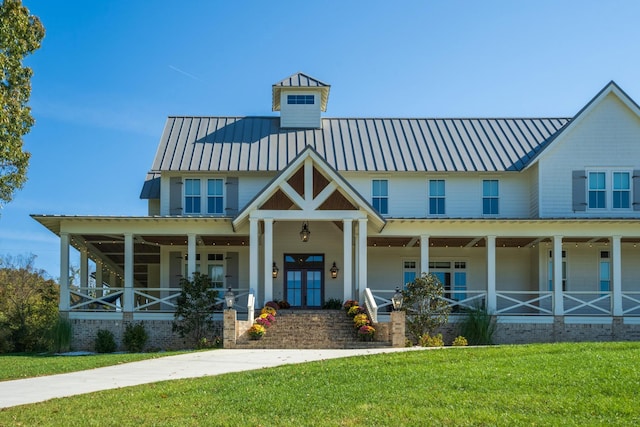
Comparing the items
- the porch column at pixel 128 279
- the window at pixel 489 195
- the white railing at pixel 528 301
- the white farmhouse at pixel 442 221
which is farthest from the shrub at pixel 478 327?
the porch column at pixel 128 279

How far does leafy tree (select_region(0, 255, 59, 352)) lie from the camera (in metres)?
33.8

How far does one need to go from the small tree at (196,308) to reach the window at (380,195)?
8413mm

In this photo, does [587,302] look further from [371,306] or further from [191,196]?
[191,196]

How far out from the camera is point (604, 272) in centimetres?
3181

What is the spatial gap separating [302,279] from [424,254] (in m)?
5.47

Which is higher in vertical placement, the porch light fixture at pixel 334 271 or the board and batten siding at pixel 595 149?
the board and batten siding at pixel 595 149

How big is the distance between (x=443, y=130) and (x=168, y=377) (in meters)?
21.5

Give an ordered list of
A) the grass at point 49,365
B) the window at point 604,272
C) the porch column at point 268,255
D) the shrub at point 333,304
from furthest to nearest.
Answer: the window at point 604,272 < the shrub at point 333,304 < the porch column at point 268,255 < the grass at point 49,365

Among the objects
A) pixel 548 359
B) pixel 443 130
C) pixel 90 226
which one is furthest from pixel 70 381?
pixel 443 130

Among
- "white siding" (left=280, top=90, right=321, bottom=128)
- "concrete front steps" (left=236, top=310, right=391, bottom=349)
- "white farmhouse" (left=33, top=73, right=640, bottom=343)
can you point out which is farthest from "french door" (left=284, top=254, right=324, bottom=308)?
"white siding" (left=280, top=90, right=321, bottom=128)

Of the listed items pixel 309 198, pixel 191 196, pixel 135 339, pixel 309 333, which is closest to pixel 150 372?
pixel 309 333

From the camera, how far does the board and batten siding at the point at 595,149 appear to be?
31.3 meters

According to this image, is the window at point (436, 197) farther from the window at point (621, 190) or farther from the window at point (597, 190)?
the window at point (621, 190)

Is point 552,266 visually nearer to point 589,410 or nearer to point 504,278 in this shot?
point 504,278
